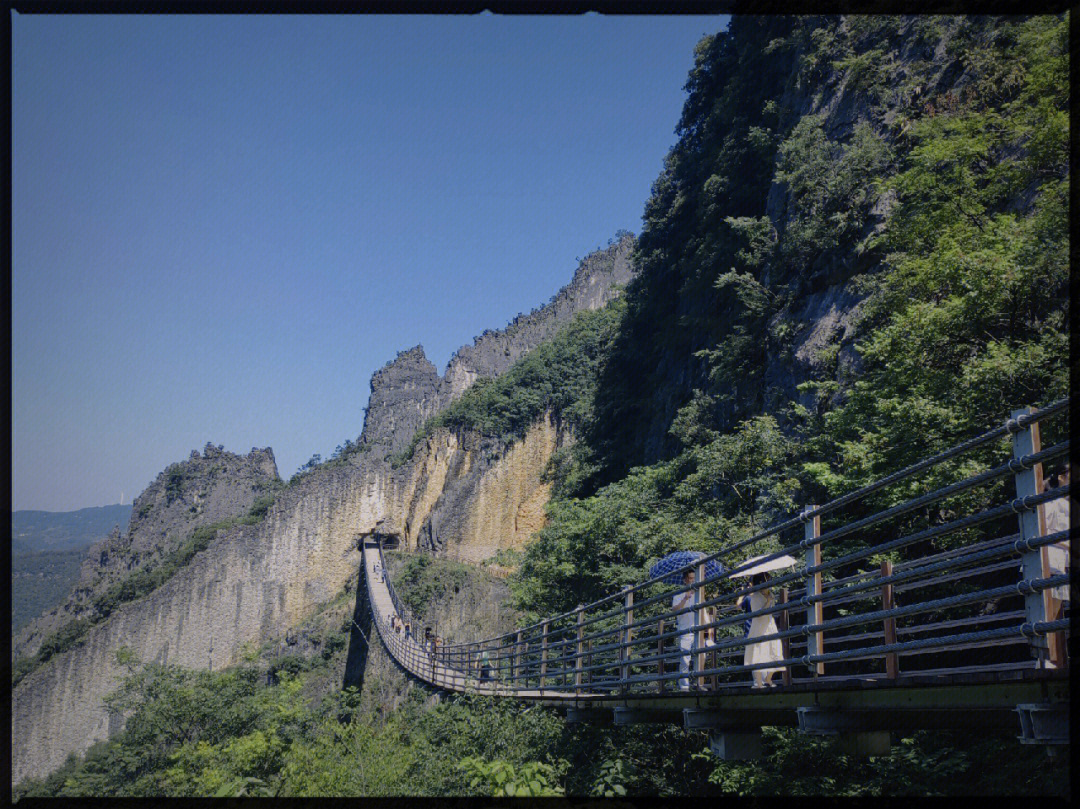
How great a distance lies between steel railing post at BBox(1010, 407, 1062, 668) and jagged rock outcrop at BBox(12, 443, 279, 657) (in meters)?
56.8

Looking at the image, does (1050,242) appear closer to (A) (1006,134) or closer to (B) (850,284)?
(A) (1006,134)

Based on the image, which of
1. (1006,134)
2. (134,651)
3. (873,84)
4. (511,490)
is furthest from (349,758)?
(511,490)

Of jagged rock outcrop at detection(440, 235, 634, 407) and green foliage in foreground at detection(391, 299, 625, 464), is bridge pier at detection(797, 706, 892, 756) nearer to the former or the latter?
green foliage in foreground at detection(391, 299, 625, 464)

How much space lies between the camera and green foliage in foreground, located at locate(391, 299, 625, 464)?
35.5 m

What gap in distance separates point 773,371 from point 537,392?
2101 centimetres

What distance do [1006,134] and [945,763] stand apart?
28.3 feet

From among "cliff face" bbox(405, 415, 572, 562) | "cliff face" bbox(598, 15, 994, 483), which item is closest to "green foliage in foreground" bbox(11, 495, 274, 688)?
"cliff face" bbox(405, 415, 572, 562)

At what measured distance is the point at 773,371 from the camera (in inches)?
616

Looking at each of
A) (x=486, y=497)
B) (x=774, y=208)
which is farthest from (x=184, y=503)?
(x=774, y=208)

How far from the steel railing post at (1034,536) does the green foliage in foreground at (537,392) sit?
3129 centimetres

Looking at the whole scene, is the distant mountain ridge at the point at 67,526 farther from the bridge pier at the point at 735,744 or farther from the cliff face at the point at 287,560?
the bridge pier at the point at 735,744

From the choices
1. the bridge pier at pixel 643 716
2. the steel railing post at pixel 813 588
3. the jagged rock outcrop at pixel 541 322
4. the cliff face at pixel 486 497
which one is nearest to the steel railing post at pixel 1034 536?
the steel railing post at pixel 813 588

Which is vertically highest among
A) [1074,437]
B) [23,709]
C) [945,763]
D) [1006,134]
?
[1006,134]

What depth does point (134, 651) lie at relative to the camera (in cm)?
2948
